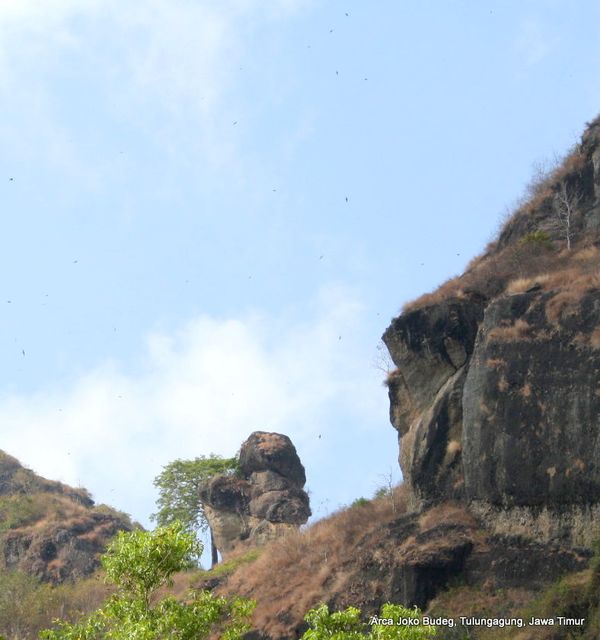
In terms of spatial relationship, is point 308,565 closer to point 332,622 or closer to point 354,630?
point 354,630

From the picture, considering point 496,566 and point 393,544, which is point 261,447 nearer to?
point 393,544

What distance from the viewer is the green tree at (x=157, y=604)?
20141 millimetres

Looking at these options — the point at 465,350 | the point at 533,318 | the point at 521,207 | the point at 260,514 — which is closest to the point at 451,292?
the point at 465,350

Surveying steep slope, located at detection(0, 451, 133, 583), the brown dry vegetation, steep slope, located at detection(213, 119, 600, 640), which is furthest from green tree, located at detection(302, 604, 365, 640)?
steep slope, located at detection(0, 451, 133, 583)

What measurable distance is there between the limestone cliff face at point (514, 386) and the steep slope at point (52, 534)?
34.5 m

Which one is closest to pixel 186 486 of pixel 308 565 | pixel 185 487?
pixel 185 487

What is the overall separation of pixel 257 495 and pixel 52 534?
20.6 meters

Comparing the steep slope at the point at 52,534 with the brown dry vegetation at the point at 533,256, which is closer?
the brown dry vegetation at the point at 533,256

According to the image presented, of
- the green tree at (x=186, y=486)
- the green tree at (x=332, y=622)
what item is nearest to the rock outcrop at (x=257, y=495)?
the green tree at (x=186, y=486)

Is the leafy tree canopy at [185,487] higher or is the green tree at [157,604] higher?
the leafy tree canopy at [185,487]

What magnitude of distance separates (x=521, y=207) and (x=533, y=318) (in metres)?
17.4

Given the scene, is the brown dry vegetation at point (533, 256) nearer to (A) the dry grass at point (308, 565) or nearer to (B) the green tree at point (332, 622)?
(A) the dry grass at point (308, 565)

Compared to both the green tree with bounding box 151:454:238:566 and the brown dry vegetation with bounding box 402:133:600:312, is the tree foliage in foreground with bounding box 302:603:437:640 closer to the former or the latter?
the brown dry vegetation with bounding box 402:133:600:312

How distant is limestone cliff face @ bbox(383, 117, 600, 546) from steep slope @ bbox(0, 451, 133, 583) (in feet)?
113
